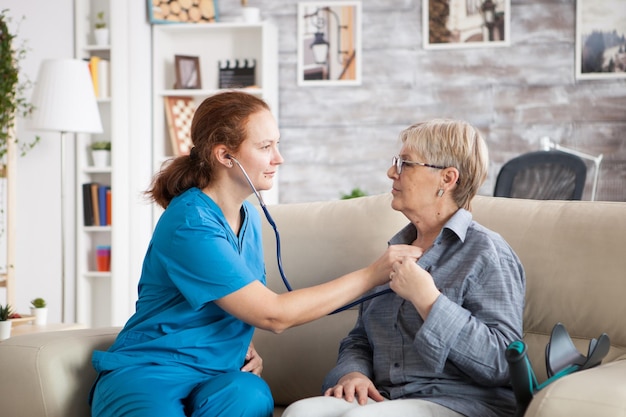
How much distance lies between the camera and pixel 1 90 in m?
4.28

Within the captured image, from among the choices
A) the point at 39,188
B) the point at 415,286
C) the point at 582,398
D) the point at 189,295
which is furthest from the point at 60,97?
the point at 582,398

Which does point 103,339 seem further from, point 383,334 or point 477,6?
point 477,6

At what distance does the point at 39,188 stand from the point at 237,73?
142 centimetres

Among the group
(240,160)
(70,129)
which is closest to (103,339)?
(240,160)

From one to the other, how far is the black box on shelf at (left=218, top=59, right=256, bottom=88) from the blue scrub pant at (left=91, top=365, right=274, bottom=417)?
3.64 m

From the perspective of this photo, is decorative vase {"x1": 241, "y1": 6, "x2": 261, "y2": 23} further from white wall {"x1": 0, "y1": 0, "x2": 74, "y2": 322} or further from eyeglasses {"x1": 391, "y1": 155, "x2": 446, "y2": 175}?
eyeglasses {"x1": 391, "y1": 155, "x2": 446, "y2": 175}

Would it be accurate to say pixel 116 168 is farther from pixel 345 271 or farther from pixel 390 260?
pixel 390 260

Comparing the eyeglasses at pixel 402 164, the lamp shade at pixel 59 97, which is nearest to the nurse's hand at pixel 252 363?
the eyeglasses at pixel 402 164

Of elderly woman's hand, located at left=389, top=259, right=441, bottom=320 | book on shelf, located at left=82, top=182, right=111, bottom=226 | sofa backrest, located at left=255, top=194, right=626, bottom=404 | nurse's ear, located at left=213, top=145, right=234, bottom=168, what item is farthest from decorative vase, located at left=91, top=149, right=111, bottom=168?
elderly woman's hand, located at left=389, top=259, right=441, bottom=320

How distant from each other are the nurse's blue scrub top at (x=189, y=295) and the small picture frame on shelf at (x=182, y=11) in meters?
3.57

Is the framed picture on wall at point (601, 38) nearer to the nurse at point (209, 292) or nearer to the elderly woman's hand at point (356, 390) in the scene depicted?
the nurse at point (209, 292)

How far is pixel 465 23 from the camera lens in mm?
5176

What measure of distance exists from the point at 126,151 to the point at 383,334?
3.49 meters

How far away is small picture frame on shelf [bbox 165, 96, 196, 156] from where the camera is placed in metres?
5.32
